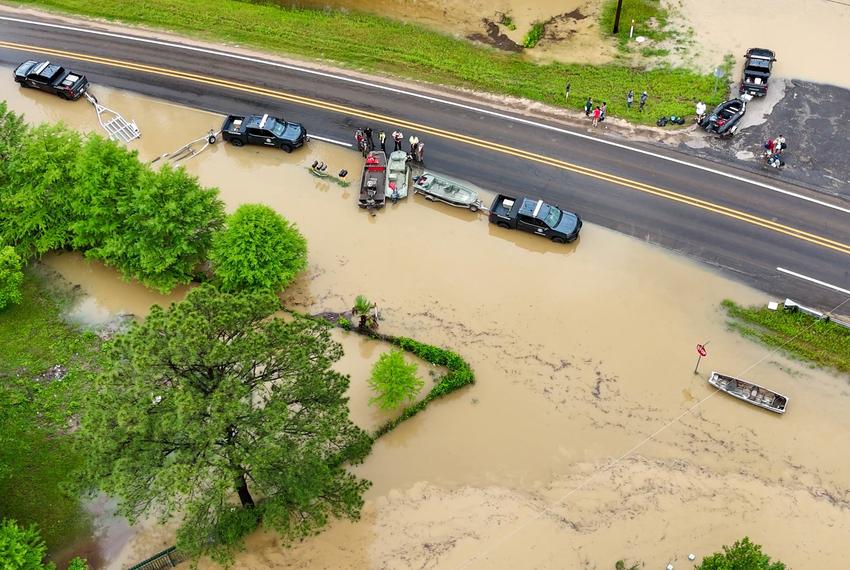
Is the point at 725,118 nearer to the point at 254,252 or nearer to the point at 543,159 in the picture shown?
the point at 543,159

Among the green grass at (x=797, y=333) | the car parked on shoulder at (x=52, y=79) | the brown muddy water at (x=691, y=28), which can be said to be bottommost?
the green grass at (x=797, y=333)

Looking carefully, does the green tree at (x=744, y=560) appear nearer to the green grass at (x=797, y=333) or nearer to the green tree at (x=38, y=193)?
the green grass at (x=797, y=333)

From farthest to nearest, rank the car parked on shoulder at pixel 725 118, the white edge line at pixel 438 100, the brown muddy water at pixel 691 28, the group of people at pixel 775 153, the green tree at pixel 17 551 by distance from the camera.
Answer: the brown muddy water at pixel 691 28 < the car parked on shoulder at pixel 725 118 < the group of people at pixel 775 153 < the white edge line at pixel 438 100 < the green tree at pixel 17 551

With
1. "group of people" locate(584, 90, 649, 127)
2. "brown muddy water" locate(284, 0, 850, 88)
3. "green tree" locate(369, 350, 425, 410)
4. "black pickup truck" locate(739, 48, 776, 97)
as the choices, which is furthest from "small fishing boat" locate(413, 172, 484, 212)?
"black pickup truck" locate(739, 48, 776, 97)

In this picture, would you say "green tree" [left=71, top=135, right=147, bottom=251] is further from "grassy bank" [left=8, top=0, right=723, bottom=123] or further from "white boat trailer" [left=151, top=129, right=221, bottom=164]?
"grassy bank" [left=8, top=0, right=723, bottom=123]

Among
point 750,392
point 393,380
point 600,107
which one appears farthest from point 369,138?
point 750,392

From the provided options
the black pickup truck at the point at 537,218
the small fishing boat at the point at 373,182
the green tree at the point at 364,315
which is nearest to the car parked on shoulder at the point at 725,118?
the black pickup truck at the point at 537,218
